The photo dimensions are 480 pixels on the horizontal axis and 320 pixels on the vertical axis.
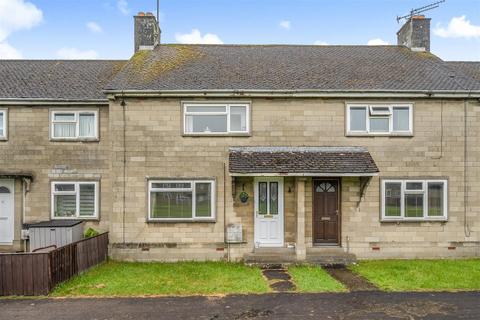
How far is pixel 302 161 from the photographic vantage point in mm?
12180

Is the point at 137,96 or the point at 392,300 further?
the point at 137,96

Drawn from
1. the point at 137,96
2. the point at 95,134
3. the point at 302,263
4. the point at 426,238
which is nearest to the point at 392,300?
the point at 302,263

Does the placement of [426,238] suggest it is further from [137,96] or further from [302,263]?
[137,96]

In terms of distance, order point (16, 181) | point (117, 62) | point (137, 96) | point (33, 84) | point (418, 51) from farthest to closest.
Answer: point (117, 62) → point (418, 51) → point (33, 84) → point (16, 181) → point (137, 96)

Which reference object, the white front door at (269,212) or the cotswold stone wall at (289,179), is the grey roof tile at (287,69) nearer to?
the cotswold stone wall at (289,179)

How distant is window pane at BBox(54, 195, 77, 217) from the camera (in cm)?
1413

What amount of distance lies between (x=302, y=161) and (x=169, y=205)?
15.5ft

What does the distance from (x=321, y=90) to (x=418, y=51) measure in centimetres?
720

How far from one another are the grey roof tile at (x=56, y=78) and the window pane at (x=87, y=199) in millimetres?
3400

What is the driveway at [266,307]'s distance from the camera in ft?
25.2

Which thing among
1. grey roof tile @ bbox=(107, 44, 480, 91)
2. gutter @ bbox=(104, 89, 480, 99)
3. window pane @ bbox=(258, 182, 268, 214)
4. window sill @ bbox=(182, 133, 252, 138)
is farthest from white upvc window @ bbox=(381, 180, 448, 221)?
window sill @ bbox=(182, 133, 252, 138)

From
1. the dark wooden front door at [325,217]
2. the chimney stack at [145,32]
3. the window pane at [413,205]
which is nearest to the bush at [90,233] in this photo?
the dark wooden front door at [325,217]

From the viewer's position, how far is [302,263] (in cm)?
1198

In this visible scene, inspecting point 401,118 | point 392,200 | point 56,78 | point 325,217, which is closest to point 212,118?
point 325,217
